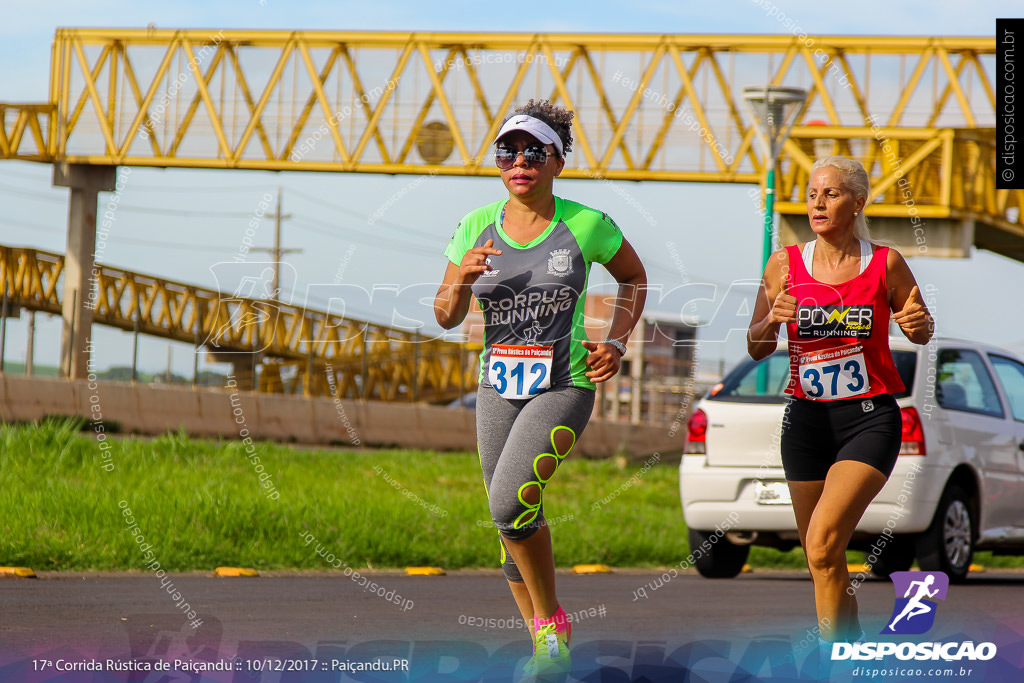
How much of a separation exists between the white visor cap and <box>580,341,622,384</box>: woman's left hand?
752 mm

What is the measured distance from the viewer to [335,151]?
1416 inches

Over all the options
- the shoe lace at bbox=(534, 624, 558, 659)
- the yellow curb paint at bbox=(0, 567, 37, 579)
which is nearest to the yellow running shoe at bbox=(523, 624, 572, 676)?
the shoe lace at bbox=(534, 624, 558, 659)

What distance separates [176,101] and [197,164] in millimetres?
1981

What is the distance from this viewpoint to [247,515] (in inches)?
407

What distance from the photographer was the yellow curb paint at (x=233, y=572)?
932 centimetres

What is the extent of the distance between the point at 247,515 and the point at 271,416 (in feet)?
57.3

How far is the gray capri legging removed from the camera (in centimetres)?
502

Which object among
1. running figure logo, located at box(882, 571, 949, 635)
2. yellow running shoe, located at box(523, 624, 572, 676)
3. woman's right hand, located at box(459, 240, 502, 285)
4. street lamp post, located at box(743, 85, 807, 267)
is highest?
street lamp post, located at box(743, 85, 807, 267)

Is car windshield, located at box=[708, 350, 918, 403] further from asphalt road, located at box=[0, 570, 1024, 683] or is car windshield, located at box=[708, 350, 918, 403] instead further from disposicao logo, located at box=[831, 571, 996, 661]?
disposicao logo, located at box=[831, 571, 996, 661]

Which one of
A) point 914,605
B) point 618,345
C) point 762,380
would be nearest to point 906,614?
point 914,605

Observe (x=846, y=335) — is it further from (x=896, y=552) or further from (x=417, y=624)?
(x=896, y=552)

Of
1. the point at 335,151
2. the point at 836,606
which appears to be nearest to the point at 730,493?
the point at 836,606

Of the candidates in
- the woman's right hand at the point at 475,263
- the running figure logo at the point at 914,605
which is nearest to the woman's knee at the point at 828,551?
the running figure logo at the point at 914,605

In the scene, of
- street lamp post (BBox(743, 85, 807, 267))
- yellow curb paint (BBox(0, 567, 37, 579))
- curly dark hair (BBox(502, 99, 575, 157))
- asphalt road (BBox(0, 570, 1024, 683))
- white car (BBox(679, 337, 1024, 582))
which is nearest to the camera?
curly dark hair (BBox(502, 99, 575, 157))
